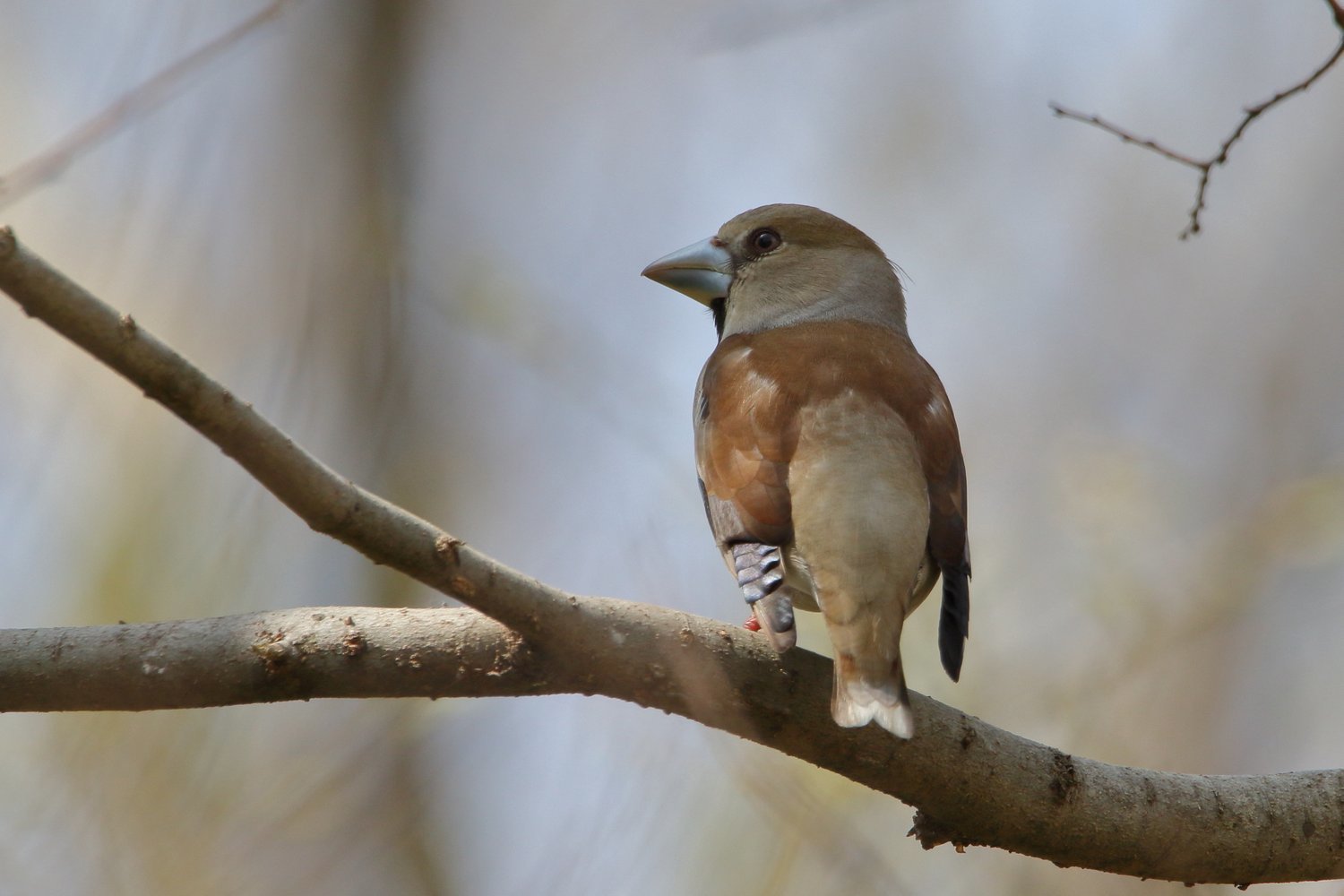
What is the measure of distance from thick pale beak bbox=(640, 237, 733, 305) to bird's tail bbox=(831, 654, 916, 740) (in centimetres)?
290

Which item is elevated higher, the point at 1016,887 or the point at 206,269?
the point at 206,269

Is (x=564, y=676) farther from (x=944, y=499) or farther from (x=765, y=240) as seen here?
(x=765, y=240)

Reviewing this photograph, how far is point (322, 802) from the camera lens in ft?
17.1

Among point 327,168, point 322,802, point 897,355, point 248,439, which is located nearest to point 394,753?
point 322,802

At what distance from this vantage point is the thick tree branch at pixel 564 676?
2406 mm

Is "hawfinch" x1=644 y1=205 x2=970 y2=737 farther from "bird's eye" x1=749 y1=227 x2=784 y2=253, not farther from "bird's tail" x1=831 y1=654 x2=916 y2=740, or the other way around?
"bird's eye" x1=749 y1=227 x2=784 y2=253

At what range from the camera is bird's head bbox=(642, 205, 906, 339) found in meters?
5.62

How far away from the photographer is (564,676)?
10.0 ft

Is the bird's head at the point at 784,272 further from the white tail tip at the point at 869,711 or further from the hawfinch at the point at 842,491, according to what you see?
the white tail tip at the point at 869,711

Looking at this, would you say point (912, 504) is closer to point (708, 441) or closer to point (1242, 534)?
point (708, 441)

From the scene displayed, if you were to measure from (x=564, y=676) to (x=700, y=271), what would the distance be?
3173mm

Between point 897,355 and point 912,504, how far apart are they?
1.01m

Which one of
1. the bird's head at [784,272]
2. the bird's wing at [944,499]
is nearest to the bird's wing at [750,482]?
the bird's wing at [944,499]

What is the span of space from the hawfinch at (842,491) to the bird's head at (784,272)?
35 centimetres
